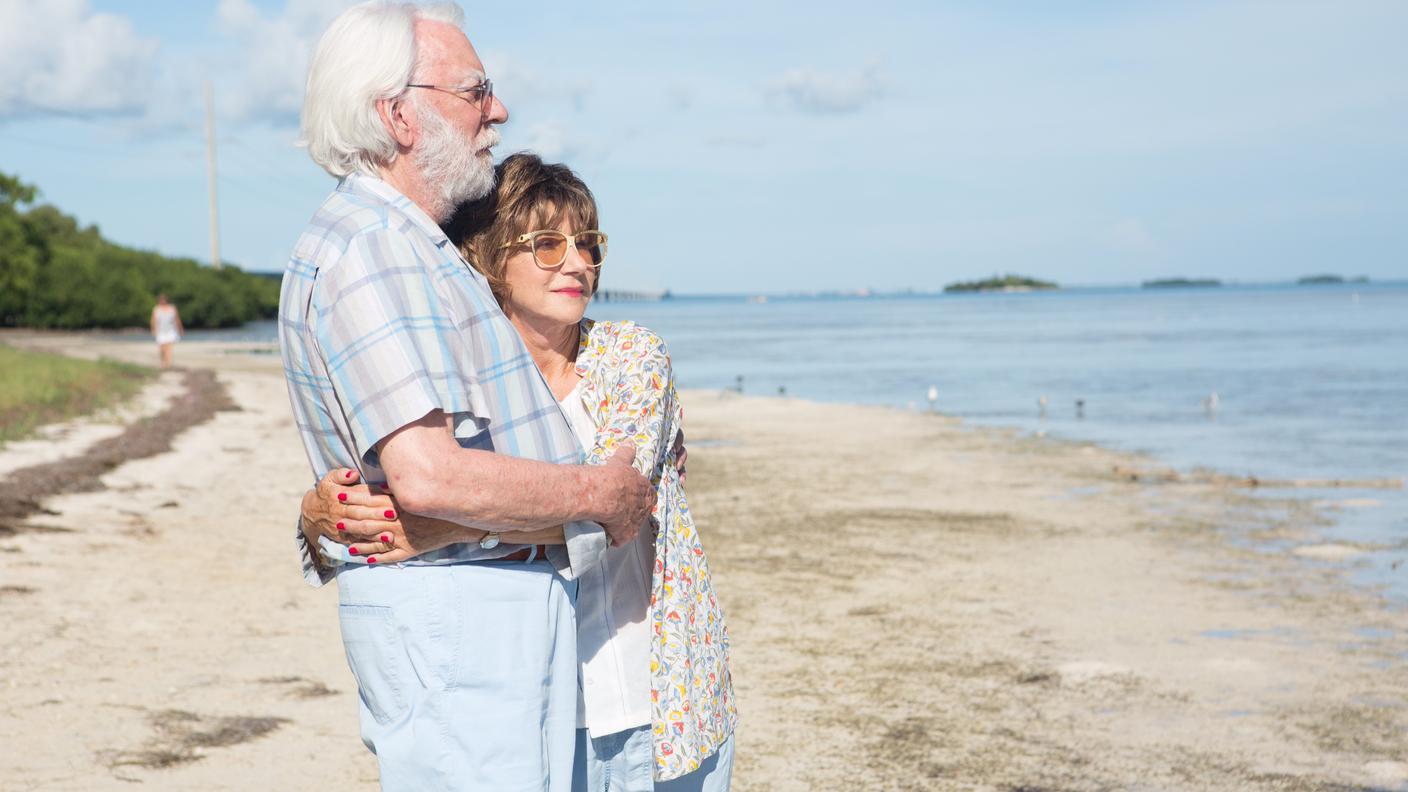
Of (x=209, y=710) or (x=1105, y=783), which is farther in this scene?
(x=209, y=710)

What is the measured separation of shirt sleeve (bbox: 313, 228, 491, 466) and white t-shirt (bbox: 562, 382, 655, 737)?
1.52ft

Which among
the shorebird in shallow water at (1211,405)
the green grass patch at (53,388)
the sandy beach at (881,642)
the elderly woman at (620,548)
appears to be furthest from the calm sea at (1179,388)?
the green grass patch at (53,388)

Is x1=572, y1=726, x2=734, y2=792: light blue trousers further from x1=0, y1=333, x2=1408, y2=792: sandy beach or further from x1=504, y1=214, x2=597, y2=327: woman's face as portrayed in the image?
x1=0, y1=333, x2=1408, y2=792: sandy beach

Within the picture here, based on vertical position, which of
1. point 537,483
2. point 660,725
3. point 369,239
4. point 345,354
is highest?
point 369,239

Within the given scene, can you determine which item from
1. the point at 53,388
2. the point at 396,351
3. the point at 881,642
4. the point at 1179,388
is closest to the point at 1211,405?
the point at 1179,388

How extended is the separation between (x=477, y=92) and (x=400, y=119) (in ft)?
0.53

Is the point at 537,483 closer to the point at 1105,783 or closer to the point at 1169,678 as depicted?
the point at 1105,783

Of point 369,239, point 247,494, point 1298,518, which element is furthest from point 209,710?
point 1298,518

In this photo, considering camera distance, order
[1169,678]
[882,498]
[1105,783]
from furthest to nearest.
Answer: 1. [882,498]
2. [1169,678]
3. [1105,783]

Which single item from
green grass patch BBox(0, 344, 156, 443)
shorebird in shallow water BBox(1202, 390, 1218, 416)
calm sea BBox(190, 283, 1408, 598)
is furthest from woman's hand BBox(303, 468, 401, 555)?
shorebird in shallow water BBox(1202, 390, 1218, 416)

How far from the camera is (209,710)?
5348mm

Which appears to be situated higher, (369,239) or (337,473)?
(369,239)

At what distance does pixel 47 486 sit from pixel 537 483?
9.90 m

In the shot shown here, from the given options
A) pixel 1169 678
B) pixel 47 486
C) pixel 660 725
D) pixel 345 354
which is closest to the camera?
pixel 345 354
